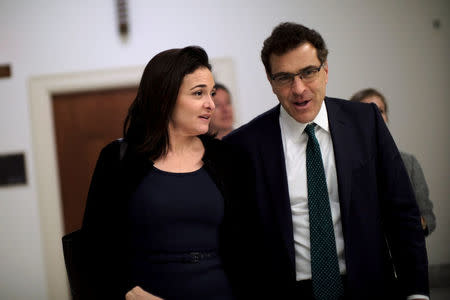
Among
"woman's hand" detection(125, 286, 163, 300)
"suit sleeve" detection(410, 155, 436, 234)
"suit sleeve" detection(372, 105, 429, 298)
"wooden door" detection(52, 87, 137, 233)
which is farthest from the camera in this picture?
"wooden door" detection(52, 87, 137, 233)

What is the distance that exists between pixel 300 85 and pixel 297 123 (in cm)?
15

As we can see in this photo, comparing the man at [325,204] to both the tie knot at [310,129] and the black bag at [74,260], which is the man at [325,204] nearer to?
the tie knot at [310,129]

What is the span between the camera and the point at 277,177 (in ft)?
4.71

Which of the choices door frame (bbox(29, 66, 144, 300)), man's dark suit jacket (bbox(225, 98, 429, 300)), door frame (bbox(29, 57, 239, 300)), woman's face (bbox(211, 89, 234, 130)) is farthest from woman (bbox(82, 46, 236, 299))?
door frame (bbox(29, 66, 144, 300))

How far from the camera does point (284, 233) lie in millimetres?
1388

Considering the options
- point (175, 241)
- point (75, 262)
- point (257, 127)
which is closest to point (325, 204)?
point (257, 127)

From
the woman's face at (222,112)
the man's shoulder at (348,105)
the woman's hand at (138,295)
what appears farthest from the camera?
the woman's face at (222,112)

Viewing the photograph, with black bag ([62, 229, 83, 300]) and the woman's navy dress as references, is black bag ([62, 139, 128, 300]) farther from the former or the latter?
the woman's navy dress

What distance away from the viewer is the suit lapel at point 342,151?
137 centimetres

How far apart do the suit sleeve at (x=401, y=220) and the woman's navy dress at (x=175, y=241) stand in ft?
1.85

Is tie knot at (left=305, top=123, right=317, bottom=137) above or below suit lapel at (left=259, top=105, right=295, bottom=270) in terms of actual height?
above

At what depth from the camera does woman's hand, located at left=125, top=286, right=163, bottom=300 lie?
4.20 feet

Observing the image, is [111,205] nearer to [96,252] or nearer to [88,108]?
[96,252]

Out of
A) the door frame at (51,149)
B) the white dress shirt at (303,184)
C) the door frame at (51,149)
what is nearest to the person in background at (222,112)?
the white dress shirt at (303,184)
